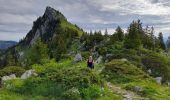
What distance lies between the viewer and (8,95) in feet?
67.1

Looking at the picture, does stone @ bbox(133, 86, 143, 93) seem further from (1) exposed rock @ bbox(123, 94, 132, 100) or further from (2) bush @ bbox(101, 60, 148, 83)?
(2) bush @ bbox(101, 60, 148, 83)

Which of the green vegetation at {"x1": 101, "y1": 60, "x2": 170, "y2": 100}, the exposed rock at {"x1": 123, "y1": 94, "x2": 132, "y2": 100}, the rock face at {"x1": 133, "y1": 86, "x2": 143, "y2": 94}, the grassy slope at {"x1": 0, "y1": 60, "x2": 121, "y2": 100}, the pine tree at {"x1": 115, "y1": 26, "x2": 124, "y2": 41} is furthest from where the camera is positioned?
the pine tree at {"x1": 115, "y1": 26, "x2": 124, "y2": 41}

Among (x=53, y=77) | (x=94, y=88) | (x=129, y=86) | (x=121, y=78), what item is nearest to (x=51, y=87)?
(x=53, y=77)

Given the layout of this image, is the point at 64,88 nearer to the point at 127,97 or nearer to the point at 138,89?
the point at 127,97

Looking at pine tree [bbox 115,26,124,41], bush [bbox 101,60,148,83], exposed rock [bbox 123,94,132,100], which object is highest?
pine tree [bbox 115,26,124,41]

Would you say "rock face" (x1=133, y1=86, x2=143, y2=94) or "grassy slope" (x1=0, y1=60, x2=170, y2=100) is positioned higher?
"grassy slope" (x1=0, y1=60, x2=170, y2=100)

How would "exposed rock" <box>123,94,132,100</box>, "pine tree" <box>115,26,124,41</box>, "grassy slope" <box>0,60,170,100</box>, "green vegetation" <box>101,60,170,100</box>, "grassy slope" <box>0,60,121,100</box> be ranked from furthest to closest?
"pine tree" <box>115,26,124,41</box>
"green vegetation" <box>101,60,170,100</box>
"exposed rock" <box>123,94,132,100</box>
"grassy slope" <box>0,60,170,100</box>
"grassy slope" <box>0,60,121,100</box>

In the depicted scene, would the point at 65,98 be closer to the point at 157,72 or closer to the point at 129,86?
the point at 129,86

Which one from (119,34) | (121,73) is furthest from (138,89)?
(119,34)

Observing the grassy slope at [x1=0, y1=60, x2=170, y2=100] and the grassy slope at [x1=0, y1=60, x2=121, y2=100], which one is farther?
the grassy slope at [x1=0, y1=60, x2=170, y2=100]

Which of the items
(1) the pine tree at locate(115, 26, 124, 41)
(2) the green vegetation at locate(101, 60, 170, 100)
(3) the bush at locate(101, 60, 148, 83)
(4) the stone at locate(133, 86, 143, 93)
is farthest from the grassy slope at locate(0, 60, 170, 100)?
(1) the pine tree at locate(115, 26, 124, 41)

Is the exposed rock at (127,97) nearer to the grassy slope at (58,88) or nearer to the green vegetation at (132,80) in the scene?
the grassy slope at (58,88)

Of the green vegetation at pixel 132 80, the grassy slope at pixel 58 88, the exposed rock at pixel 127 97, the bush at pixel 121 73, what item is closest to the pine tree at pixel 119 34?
the green vegetation at pixel 132 80

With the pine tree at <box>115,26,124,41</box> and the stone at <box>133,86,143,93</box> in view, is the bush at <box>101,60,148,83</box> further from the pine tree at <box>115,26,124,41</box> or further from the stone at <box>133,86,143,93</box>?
the pine tree at <box>115,26,124,41</box>
